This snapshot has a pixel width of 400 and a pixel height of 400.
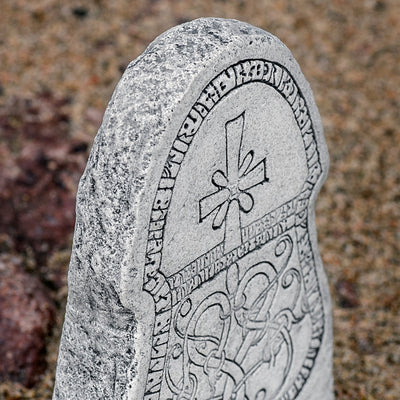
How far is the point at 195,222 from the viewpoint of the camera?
5.86ft

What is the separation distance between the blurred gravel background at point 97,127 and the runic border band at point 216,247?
1086 mm

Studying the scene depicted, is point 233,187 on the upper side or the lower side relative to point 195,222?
upper

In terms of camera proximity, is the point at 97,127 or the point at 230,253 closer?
the point at 230,253

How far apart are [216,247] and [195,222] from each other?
14cm

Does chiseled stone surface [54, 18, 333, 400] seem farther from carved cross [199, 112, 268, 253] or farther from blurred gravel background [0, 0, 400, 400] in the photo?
blurred gravel background [0, 0, 400, 400]

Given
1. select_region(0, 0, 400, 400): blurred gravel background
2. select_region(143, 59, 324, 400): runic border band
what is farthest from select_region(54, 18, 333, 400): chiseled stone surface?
select_region(0, 0, 400, 400): blurred gravel background

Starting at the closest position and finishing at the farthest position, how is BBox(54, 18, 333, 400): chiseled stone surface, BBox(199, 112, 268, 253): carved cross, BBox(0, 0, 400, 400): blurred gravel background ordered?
BBox(54, 18, 333, 400): chiseled stone surface < BBox(199, 112, 268, 253): carved cross < BBox(0, 0, 400, 400): blurred gravel background

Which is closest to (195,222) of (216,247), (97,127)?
(216,247)

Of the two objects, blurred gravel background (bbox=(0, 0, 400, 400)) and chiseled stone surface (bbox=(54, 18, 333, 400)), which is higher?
blurred gravel background (bbox=(0, 0, 400, 400))

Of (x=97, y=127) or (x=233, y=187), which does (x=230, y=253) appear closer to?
(x=233, y=187)

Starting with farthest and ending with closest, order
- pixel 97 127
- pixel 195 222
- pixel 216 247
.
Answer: pixel 97 127 < pixel 216 247 < pixel 195 222

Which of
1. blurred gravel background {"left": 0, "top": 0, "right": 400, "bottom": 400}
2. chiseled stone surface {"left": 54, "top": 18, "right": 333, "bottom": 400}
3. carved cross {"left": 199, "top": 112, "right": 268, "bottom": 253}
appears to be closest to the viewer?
chiseled stone surface {"left": 54, "top": 18, "right": 333, "bottom": 400}

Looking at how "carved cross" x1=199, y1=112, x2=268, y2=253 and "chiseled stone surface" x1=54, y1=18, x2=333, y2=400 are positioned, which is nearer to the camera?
"chiseled stone surface" x1=54, y1=18, x2=333, y2=400

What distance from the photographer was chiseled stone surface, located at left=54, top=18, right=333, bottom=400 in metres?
1.61
